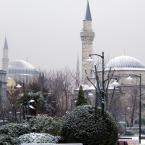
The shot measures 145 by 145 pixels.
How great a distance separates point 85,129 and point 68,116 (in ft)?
2.35

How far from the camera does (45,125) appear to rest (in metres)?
20.5

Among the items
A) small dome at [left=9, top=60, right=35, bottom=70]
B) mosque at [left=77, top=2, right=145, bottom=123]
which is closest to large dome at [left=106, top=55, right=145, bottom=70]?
mosque at [left=77, top=2, right=145, bottom=123]

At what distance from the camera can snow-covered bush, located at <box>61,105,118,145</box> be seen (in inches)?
677

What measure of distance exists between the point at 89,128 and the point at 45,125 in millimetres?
3532

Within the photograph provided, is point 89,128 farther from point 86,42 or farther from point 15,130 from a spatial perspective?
point 86,42

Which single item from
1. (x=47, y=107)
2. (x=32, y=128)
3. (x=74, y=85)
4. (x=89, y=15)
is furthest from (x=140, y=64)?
(x=32, y=128)

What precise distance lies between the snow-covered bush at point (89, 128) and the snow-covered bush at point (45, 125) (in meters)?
2.18

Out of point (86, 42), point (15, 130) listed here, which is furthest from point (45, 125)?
point (86, 42)

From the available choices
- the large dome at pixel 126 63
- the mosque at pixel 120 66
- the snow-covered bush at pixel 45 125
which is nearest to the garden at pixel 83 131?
the snow-covered bush at pixel 45 125

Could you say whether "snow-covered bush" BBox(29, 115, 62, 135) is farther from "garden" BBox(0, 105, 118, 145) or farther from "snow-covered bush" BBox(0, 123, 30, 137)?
"garden" BBox(0, 105, 118, 145)

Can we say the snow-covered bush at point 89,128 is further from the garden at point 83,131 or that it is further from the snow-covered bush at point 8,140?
the snow-covered bush at point 8,140

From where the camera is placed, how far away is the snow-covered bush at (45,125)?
19975 millimetres

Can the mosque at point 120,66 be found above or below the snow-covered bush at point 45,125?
above

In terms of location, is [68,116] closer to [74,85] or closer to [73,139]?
[73,139]
